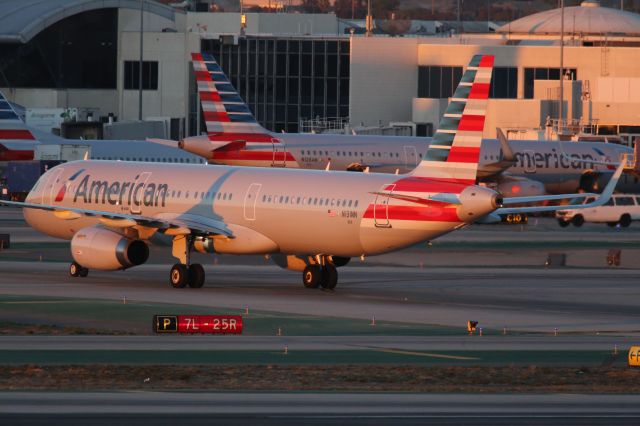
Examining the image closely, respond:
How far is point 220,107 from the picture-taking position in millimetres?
78938

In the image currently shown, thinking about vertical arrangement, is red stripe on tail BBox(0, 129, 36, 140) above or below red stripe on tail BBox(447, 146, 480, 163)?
below

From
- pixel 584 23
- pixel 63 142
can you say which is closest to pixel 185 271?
pixel 63 142

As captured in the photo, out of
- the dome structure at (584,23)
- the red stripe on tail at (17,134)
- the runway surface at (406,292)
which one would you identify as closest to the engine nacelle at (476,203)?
the runway surface at (406,292)

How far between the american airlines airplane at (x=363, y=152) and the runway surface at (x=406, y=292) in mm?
24528

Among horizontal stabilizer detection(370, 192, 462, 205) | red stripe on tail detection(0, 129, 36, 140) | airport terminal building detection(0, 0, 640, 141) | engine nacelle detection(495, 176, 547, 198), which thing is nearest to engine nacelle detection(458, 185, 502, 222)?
horizontal stabilizer detection(370, 192, 462, 205)

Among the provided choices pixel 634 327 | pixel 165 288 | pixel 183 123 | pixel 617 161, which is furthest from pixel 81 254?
pixel 183 123

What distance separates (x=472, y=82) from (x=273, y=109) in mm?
90347

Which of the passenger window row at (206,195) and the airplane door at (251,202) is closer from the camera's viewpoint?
the airplane door at (251,202)

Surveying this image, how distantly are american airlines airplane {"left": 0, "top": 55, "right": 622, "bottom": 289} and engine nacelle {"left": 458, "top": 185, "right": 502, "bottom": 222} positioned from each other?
0.03 metres

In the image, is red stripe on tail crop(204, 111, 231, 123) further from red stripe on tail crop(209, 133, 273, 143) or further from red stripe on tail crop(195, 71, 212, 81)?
red stripe on tail crop(195, 71, 212, 81)

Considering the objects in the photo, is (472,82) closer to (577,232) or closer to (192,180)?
(192,180)

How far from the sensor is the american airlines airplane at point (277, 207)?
145ft

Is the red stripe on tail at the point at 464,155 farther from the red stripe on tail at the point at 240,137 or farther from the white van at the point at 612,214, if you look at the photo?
the red stripe on tail at the point at 240,137

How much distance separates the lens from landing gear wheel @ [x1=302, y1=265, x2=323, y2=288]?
4694 centimetres
